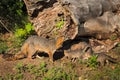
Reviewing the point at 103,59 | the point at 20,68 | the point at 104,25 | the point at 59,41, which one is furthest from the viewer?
the point at 104,25

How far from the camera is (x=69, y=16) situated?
8.75 metres

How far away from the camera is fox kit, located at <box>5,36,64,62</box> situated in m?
8.62

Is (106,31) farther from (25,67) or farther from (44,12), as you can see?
(25,67)

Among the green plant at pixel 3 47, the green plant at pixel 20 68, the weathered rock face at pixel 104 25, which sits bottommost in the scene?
the green plant at pixel 3 47

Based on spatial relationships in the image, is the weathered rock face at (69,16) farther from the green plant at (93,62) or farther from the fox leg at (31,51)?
the green plant at (93,62)

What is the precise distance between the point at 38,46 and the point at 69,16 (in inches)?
47.6

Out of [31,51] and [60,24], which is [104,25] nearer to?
[60,24]

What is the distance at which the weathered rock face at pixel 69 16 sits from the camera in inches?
342

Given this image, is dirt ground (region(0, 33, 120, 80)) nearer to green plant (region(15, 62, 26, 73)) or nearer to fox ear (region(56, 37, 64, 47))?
green plant (region(15, 62, 26, 73))

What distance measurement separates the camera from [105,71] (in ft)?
26.2

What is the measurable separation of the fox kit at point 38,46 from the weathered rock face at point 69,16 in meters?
0.40

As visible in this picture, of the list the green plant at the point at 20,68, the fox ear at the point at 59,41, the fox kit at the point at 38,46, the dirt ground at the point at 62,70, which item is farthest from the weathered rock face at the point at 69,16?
the green plant at the point at 20,68

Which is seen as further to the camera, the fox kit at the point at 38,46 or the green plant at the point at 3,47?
the green plant at the point at 3,47

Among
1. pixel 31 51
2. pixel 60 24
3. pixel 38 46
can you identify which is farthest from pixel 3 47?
pixel 60 24
